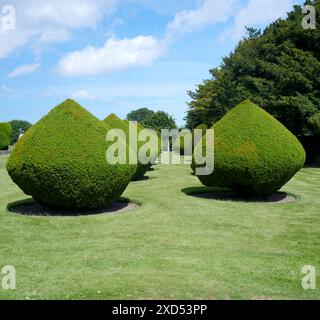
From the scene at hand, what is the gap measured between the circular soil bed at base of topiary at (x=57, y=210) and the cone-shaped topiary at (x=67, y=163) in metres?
A: 0.29

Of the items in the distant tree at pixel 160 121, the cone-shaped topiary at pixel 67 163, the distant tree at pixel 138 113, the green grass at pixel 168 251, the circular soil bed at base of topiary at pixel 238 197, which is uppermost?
the distant tree at pixel 138 113

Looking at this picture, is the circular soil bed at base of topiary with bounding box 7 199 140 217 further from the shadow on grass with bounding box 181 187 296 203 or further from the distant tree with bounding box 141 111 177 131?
the distant tree with bounding box 141 111 177 131

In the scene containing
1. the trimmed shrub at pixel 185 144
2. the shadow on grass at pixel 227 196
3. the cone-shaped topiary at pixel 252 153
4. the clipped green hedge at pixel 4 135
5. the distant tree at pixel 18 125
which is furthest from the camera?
the distant tree at pixel 18 125

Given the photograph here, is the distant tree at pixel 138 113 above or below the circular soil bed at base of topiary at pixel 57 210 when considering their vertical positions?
above

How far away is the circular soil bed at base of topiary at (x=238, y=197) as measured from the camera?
14211mm

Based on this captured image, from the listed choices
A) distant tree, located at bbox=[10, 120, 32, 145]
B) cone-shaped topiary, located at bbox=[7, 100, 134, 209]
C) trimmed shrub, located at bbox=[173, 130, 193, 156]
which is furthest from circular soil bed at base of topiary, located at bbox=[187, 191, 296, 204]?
distant tree, located at bbox=[10, 120, 32, 145]

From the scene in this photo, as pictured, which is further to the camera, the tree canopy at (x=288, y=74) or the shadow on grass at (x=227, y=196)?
the tree canopy at (x=288, y=74)

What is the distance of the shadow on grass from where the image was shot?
1433 centimetres

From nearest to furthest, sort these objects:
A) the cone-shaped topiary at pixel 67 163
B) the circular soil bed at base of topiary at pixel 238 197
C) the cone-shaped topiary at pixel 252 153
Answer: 1. the cone-shaped topiary at pixel 67 163
2. the cone-shaped topiary at pixel 252 153
3. the circular soil bed at base of topiary at pixel 238 197

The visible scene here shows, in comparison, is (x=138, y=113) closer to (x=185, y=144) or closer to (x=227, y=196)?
(x=185, y=144)

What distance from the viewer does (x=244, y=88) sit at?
32062 mm

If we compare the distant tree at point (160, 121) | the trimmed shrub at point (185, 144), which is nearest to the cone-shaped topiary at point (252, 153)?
the trimmed shrub at point (185, 144)

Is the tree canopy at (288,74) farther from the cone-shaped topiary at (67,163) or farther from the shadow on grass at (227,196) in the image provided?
the cone-shaped topiary at (67,163)
